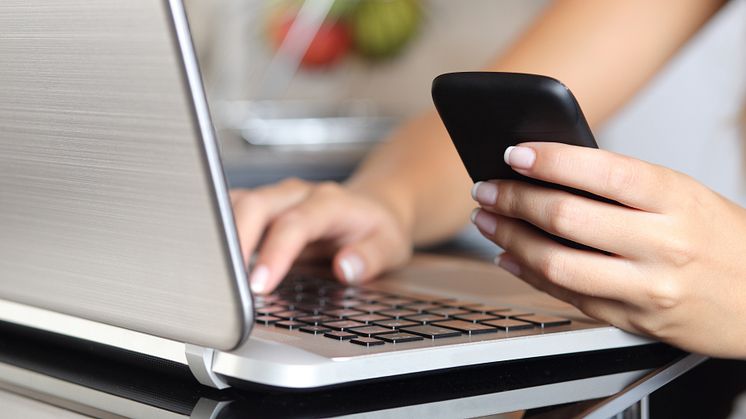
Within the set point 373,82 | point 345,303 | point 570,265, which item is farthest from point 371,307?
point 373,82

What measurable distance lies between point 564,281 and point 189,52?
0.22 meters

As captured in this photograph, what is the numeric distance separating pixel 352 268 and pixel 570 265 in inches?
10.3

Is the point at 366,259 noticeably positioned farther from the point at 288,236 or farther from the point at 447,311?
the point at 447,311

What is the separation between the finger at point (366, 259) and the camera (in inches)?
27.0

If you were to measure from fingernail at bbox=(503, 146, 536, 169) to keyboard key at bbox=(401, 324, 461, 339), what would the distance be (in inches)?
3.1

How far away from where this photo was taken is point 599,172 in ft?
1.35

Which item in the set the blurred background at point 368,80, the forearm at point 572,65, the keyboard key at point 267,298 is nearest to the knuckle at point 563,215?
the keyboard key at point 267,298

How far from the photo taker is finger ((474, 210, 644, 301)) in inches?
17.3

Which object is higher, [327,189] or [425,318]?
[327,189]

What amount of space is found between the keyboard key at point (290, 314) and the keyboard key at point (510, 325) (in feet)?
0.33

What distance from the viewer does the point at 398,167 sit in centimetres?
92

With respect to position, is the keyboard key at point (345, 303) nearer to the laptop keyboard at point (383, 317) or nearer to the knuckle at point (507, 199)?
the laptop keyboard at point (383, 317)

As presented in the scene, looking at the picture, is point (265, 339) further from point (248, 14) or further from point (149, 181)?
point (248, 14)

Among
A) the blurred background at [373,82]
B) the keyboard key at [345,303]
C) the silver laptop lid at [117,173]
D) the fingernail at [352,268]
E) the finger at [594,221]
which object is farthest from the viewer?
the blurred background at [373,82]
